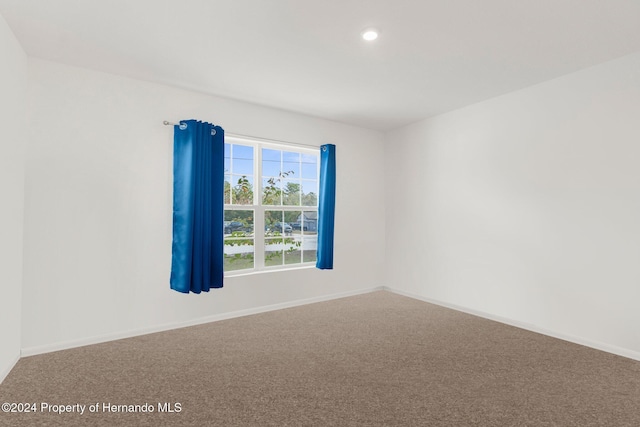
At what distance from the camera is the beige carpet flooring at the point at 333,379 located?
1.95 metres

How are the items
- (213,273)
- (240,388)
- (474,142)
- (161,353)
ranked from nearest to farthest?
(240,388)
(161,353)
(213,273)
(474,142)

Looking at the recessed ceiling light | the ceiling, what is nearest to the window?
the ceiling

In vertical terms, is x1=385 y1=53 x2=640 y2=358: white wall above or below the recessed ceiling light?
below

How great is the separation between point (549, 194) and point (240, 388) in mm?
3337

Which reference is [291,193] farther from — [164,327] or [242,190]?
[164,327]


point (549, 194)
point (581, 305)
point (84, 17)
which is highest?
point (84, 17)

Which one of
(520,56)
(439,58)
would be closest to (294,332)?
(439,58)

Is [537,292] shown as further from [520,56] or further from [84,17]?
[84,17]

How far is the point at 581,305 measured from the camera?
3135 millimetres

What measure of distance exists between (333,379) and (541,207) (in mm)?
2711

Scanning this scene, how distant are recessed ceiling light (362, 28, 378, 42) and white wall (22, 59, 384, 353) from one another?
1.94 meters

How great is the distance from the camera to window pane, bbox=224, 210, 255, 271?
4.11 meters

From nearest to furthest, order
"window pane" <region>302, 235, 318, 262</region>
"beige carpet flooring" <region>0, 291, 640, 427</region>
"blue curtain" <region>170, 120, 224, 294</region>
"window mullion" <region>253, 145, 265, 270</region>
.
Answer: "beige carpet flooring" <region>0, 291, 640, 427</region> → "blue curtain" <region>170, 120, 224, 294</region> → "window mullion" <region>253, 145, 265, 270</region> → "window pane" <region>302, 235, 318, 262</region>

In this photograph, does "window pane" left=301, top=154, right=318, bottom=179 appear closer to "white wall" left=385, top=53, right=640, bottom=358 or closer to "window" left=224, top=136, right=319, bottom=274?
"window" left=224, top=136, right=319, bottom=274
